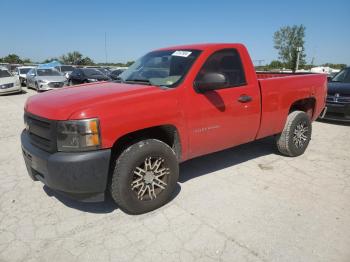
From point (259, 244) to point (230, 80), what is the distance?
218cm

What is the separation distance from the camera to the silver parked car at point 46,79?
16234 mm

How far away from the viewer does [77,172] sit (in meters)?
2.88

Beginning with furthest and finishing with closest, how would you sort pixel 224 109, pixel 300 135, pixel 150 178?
pixel 300 135 → pixel 224 109 → pixel 150 178

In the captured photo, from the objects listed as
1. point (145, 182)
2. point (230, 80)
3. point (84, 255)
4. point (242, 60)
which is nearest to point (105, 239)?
point (84, 255)

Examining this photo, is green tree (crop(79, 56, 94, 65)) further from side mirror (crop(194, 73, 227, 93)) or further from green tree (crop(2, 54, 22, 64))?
side mirror (crop(194, 73, 227, 93))

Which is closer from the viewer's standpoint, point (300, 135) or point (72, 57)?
point (300, 135)

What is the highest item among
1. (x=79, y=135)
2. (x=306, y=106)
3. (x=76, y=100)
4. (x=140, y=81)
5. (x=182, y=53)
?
(x=182, y=53)

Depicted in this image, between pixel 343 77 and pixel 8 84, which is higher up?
pixel 343 77

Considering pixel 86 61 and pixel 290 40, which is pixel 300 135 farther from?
pixel 86 61

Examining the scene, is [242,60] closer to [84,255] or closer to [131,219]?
[131,219]

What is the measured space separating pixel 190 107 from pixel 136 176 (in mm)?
1019

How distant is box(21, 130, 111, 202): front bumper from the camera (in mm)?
2877

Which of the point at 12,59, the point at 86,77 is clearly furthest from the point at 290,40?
the point at 12,59

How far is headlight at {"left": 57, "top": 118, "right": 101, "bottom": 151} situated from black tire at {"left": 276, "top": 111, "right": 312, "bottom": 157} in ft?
11.1
